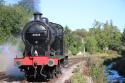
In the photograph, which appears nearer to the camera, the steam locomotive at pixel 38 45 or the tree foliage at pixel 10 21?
the steam locomotive at pixel 38 45

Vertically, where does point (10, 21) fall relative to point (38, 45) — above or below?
above

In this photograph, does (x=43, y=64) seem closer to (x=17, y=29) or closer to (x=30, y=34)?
(x=30, y=34)

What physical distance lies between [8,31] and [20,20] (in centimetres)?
332

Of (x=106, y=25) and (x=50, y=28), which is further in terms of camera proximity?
(x=106, y=25)

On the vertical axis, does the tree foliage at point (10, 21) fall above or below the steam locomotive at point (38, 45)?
above

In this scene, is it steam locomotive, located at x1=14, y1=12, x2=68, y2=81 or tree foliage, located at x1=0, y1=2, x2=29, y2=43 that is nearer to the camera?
steam locomotive, located at x1=14, y1=12, x2=68, y2=81

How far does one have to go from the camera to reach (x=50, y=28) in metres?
20.0

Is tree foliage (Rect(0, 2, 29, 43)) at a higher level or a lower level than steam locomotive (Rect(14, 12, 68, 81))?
higher

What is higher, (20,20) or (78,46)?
(20,20)

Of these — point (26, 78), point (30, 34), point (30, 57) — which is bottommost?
point (26, 78)

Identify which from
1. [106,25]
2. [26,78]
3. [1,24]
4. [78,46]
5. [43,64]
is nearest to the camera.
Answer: [43,64]

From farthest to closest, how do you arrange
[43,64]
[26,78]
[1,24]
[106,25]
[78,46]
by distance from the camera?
[106,25], [78,46], [1,24], [26,78], [43,64]

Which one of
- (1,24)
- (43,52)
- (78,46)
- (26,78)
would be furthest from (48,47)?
(78,46)

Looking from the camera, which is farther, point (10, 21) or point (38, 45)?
point (10, 21)
